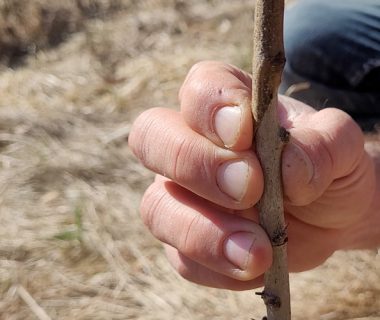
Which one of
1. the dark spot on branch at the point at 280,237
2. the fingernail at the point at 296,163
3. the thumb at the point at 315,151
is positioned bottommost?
the dark spot on branch at the point at 280,237

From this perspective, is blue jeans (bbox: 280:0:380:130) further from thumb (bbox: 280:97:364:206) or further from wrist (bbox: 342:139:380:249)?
thumb (bbox: 280:97:364:206)

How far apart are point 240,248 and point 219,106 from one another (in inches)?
6.9

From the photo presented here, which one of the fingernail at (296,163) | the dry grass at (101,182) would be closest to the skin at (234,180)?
the fingernail at (296,163)

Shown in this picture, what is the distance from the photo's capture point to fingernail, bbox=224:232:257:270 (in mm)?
870

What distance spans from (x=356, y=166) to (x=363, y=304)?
0.53 m

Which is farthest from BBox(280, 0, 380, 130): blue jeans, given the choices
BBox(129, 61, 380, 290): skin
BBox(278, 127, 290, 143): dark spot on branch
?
BBox(278, 127, 290, 143): dark spot on branch

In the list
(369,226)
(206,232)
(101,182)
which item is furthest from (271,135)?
(101,182)

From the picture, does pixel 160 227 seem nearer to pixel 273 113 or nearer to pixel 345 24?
pixel 273 113

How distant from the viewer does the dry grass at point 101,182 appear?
1.63 m

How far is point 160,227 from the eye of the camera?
1.04m

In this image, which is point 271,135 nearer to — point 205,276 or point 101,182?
point 205,276

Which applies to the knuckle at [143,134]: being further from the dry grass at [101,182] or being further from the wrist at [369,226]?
the dry grass at [101,182]

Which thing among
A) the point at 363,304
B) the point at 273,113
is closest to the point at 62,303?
the point at 363,304

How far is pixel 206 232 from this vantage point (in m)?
0.96
